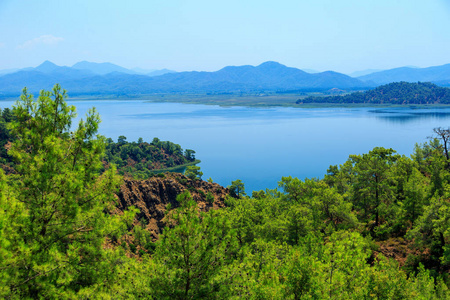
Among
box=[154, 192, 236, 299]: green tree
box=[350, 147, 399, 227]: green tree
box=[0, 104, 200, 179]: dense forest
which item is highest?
box=[154, 192, 236, 299]: green tree

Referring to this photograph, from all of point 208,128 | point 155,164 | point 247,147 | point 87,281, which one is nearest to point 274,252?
point 87,281

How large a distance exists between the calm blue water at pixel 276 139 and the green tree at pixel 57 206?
213 feet

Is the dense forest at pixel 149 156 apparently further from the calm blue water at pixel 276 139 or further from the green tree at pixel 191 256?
the green tree at pixel 191 256

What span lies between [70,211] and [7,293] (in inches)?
110

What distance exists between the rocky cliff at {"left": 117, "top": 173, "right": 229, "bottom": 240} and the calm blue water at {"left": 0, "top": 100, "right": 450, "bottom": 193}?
799 inches

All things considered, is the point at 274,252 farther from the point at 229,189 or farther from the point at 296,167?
the point at 296,167

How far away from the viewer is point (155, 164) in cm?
10656

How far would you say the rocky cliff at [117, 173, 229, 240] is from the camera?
46.0 metres

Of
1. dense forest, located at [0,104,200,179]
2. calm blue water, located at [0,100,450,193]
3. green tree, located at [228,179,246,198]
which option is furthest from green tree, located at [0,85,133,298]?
dense forest, located at [0,104,200,179]

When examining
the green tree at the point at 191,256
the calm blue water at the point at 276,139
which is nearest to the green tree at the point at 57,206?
the green tree at the point at 191,256

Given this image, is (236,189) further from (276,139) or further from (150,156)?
(276,139)

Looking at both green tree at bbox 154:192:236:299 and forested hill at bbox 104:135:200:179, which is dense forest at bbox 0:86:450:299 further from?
forested hill at bbox 104:135:200:179

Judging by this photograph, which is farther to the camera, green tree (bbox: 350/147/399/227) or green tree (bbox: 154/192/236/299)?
green tree (bbox: 350/147/399/227)

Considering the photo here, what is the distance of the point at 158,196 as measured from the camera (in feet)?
167
